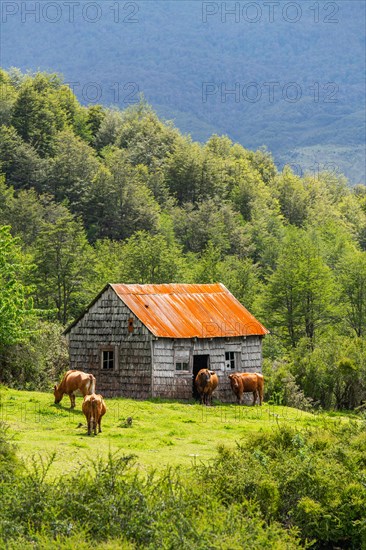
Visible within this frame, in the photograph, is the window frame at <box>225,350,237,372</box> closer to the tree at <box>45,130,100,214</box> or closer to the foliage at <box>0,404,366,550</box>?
the foliage at <box>0,404,366,550</box>

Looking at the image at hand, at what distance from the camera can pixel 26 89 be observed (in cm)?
13788

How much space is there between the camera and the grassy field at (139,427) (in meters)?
26.5

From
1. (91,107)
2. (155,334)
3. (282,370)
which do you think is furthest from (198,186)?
(155,334)

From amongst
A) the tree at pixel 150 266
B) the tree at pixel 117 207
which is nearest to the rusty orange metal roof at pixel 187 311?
the tree at pixel 150 266

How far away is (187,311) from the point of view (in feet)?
152

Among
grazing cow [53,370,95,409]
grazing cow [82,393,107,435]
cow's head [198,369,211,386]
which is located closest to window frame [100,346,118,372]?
cow's head [198,369,211,386]

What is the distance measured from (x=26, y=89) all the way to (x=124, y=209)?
110 ft

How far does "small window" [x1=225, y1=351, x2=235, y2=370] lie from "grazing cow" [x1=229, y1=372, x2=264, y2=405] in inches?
48.1

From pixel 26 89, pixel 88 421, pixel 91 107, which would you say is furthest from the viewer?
pixel 91 107

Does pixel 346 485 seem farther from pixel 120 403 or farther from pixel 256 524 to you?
pixel 120 403

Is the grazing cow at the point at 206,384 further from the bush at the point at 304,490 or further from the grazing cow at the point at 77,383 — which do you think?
the bush at the point at 304,490

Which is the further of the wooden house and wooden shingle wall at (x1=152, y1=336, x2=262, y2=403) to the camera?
the wooden house

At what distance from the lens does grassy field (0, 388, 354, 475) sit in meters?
26.5

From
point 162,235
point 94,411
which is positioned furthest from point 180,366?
point 162,235
